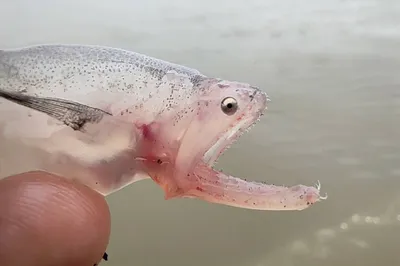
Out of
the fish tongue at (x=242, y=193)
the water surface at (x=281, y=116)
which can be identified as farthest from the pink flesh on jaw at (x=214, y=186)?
the water surface at (x=281, y=116)

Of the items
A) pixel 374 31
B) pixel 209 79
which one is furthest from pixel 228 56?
pixel 209 79

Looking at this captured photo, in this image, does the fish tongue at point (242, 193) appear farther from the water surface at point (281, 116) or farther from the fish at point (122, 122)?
the water surface at point (281, 116)

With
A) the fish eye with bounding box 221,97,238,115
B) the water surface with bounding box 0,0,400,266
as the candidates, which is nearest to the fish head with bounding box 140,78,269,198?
the fish eye with bounding box 221,97,238,115

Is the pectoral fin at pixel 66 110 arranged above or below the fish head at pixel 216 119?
below

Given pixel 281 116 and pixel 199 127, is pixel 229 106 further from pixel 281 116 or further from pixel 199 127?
pixel 281 116

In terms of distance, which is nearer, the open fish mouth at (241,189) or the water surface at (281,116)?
the open fish mouth at (241,189)

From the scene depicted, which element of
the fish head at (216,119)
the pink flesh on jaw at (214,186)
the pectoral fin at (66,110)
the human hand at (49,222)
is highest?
the fish head at (216,119)
